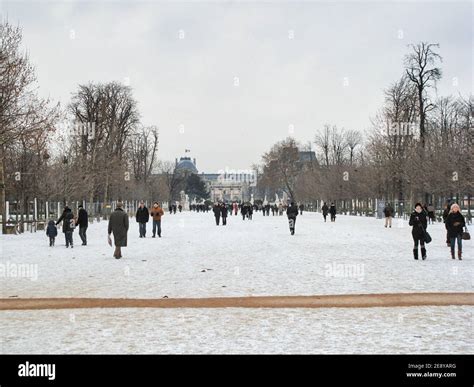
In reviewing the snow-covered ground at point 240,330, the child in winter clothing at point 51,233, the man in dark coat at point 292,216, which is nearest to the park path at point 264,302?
the snow-covered ground at point 240,330

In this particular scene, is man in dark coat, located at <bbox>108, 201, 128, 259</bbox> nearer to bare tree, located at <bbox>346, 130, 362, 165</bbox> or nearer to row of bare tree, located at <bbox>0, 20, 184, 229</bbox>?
row of bare tree, located at <bbox>0, 20, 184, 229</bbox>

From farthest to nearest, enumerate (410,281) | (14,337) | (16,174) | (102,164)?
(102,164) < (16,174) < (410,281) < (14,337)

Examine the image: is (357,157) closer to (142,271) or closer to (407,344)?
(142,271)

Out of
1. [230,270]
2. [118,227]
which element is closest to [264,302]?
[230,270]

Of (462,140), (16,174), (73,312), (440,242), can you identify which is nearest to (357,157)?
(462,140)

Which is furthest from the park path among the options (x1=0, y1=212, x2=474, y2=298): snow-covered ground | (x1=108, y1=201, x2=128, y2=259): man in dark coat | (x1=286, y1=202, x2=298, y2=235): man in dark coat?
(x1=286, y1=202, x2=298, y2=235): man in dark coat

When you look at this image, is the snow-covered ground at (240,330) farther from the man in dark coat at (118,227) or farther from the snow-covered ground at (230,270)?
the man in dark coat at (118,227)

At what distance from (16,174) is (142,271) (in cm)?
2473

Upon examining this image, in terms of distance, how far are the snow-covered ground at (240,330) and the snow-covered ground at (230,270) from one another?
2098mm

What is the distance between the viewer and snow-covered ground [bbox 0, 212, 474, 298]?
13.4 m

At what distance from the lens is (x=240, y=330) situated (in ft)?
30.4

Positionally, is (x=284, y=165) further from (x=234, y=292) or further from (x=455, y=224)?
(x=234, y=292)

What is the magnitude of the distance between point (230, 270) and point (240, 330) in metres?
7.46
